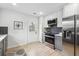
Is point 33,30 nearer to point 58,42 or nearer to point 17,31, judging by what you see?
point 17,31

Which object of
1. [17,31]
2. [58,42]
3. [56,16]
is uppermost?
[56,16]

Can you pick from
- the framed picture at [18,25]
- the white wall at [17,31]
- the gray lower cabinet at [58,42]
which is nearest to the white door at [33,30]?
the white wall at [17,31]

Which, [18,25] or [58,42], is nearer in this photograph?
[18,25]

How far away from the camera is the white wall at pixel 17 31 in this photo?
111cm

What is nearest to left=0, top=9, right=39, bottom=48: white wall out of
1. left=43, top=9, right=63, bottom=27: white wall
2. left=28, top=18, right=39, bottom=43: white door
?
left=28, top=18, right=39, bottom=43: white door

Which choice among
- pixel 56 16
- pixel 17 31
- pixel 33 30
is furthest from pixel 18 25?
pixel 56 16

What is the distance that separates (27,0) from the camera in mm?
885

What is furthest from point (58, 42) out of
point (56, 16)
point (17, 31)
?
point (17, 31)

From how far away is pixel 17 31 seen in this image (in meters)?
1.16

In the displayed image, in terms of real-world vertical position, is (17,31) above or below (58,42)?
above

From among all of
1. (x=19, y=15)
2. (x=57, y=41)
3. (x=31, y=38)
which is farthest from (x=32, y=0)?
(x=57, y=41)

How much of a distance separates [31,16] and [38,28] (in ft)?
0.67

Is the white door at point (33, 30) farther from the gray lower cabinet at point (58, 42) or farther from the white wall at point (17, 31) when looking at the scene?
the gray lower cabinet at point (58, 42)

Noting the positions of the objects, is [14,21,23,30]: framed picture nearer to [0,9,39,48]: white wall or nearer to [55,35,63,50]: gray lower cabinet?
[0,9,39,48]: white wall
